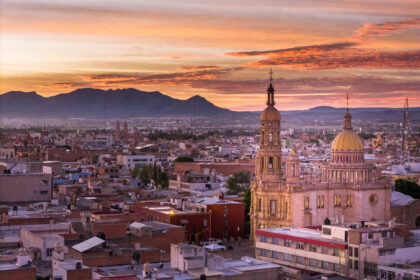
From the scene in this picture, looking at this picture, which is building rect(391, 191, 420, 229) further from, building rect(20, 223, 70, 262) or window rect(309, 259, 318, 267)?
building rect(20, 223, 70, 262)

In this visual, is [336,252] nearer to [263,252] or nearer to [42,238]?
[263,252]

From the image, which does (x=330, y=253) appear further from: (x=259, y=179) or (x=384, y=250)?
(x=259, y=179)

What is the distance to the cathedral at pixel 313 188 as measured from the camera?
67688 millimetres

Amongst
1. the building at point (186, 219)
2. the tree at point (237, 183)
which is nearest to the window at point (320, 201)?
the building at point (186, 219)

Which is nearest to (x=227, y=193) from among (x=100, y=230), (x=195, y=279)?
(x=100, y=230)

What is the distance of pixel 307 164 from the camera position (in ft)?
520

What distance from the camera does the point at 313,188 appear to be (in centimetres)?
6906

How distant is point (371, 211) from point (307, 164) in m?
86.4

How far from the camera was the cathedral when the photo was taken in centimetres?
6769

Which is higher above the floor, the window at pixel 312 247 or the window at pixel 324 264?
the window at pixel 312 247

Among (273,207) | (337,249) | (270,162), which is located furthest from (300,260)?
(270,162)

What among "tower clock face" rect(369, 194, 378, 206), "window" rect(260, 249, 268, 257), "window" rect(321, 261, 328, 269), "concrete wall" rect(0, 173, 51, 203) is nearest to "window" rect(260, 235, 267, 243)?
"window" rect(260, 249, 268, 257)

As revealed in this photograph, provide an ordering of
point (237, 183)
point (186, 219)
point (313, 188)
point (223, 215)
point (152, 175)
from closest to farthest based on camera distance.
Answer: point (186, 219) < point (313, 188) < point (223, 215) < point (237, 183) < point (152, 175)

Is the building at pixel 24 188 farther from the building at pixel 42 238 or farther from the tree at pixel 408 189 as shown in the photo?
the tree at pixel 408 189
